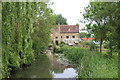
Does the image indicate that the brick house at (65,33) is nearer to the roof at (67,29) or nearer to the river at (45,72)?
the roof at (67,29)

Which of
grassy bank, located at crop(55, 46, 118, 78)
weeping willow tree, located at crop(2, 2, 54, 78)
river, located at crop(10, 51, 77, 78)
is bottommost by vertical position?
river, located at crop(10, 51, 77, 78)

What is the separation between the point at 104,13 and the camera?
3.51 m

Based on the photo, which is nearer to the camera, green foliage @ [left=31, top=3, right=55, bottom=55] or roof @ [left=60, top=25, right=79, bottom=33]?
green foliage @ [left=31, top=3, right=55, bottom=55]

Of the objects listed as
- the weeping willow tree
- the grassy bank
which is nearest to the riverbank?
the weeping willow tree

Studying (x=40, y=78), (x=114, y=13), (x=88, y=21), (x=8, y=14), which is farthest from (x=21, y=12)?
(x=88, y=21)

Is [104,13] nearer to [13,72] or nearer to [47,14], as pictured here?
[47,14]

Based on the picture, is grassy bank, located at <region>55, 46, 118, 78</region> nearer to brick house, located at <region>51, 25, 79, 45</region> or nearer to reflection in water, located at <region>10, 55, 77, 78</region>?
reflection in water, located at <region>10, 55, 77, 78</region>

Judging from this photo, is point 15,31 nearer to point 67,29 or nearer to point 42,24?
point 42,24

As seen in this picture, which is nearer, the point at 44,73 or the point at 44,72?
the point at 44,73

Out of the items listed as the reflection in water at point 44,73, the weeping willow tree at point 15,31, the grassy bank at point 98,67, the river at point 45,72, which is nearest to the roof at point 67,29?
the grassy bank at point 98,67

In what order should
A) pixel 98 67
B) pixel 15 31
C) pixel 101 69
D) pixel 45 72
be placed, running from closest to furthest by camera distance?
pixel 101 69
pixel 98 67
pixel 15 31
pixel 45 72

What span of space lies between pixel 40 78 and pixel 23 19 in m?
1.55

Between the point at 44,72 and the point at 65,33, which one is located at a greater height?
the point at 65,33

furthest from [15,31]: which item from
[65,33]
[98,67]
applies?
[65,33]
